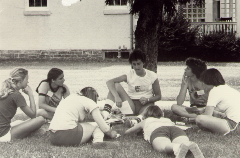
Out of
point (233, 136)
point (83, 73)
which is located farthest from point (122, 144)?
point (83, 73)

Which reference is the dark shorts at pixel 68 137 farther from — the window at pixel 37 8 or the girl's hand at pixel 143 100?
the window at pixel 37 8

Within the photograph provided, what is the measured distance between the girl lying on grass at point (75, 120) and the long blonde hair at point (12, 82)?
612 mm

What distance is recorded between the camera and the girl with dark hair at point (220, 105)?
4922mm

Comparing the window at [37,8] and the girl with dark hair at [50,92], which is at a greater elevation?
the window at [37,8]

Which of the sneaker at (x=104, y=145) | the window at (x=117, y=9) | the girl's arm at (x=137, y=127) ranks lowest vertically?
the sneaker at (x=104, y=145)

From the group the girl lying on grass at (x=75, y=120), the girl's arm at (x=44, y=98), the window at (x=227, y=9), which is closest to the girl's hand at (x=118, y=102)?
the girl's arm at (x=44, y=98)

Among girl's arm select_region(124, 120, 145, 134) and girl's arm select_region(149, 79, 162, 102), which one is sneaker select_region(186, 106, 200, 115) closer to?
girl's arm select_region(149, 79, 162, 102)

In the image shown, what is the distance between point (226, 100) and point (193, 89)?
4.51ft

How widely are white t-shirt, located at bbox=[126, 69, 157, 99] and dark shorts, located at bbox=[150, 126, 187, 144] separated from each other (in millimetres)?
1955

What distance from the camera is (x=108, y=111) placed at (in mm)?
6230

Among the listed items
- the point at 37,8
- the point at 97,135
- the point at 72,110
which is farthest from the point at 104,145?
the point at 37,8

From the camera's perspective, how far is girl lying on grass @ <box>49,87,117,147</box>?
4.48m

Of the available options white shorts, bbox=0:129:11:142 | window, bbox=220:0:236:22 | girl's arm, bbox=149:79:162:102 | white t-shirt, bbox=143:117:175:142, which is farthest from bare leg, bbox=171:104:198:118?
window, bbox=220:0:236:22

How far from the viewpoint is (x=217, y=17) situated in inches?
865
